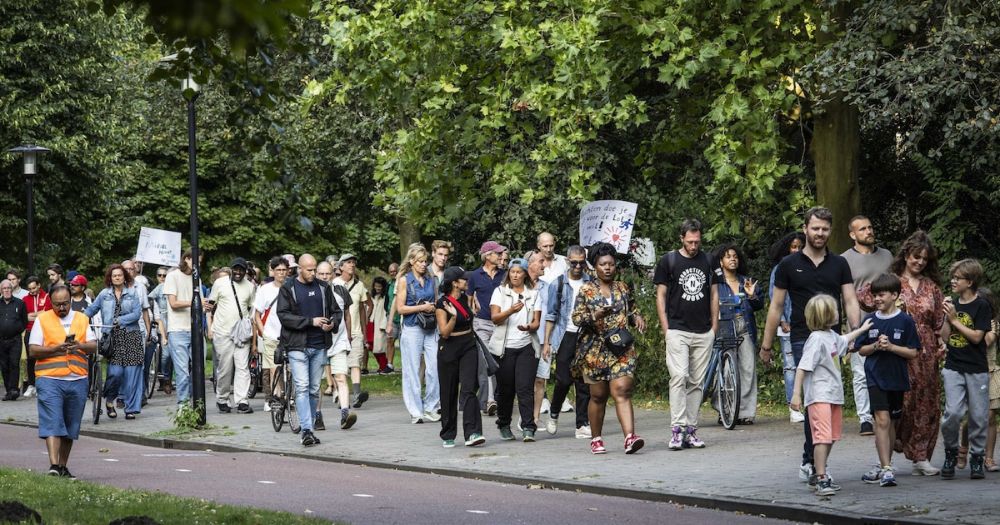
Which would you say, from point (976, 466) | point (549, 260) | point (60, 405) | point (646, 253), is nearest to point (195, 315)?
point (549, 260)

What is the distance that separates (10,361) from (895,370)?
1620cm

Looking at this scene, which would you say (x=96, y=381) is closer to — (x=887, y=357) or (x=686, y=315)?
(x=686, y=315)

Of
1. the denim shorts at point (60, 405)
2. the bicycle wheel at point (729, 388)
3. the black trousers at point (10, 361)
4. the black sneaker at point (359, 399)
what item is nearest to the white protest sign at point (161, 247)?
the black trousers at point (10, 361)

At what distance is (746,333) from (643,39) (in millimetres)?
5685

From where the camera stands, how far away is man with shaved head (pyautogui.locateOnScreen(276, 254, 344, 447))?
593 inches

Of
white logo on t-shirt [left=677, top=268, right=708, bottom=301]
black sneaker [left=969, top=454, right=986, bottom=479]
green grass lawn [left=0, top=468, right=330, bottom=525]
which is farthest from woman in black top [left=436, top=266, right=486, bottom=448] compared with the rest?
black sneaker [left=969, top=454, right=986, bottom=479]

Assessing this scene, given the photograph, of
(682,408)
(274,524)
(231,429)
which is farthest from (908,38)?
(274,524)

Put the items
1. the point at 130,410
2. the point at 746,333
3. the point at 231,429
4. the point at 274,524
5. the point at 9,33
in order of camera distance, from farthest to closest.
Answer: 1. the point at 9,33
2. the point at 130,410
3. the point at 231,429
4. the point at 746,333
5. the point at 274,524

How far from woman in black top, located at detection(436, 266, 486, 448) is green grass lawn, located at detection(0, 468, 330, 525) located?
4.10m

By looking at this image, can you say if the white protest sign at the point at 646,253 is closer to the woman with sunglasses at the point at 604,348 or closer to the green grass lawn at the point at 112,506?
the woman with sunglasses at the point at 604,348

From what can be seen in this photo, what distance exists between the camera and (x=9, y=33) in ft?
107

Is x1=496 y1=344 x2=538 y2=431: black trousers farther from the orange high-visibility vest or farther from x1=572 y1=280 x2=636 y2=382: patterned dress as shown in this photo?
the orange high-visibility vest

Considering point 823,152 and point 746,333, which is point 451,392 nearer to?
point 746,333

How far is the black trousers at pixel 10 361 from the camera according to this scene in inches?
902
